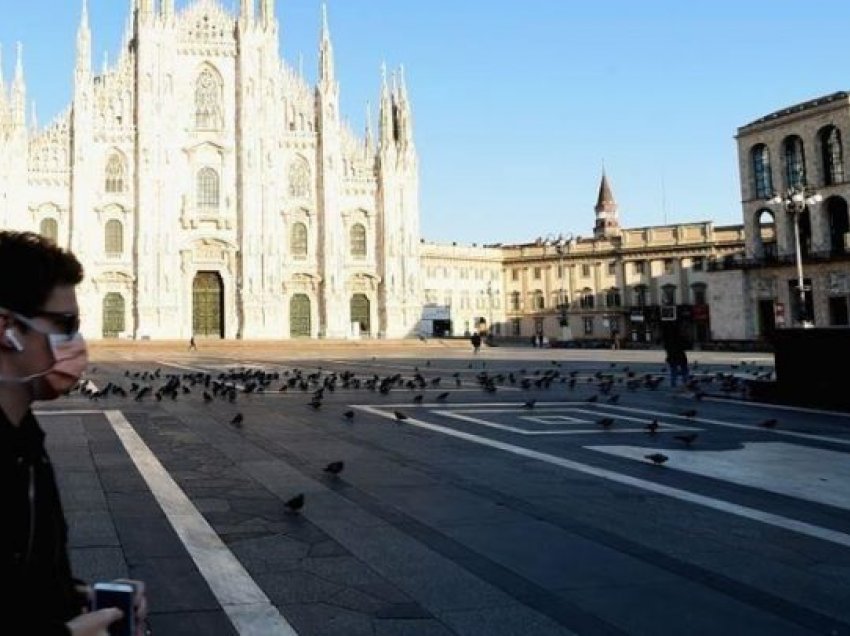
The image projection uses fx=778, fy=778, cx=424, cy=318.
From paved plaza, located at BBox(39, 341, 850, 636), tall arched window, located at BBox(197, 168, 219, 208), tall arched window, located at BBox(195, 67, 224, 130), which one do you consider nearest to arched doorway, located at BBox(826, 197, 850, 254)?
tall arched window, located at BBox(197, 168, 219, 208)

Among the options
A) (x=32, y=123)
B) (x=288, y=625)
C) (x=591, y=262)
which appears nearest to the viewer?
(x=288, y=625)

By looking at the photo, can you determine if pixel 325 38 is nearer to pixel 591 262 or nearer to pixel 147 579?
pixel 591 262

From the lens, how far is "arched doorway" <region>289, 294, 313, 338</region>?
180 feet

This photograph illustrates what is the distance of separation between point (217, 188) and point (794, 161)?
39245 mm

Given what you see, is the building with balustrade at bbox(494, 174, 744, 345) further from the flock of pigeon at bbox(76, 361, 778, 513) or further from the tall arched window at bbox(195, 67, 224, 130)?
the flock of pigeon at bbox(76, 361, 778, 513)

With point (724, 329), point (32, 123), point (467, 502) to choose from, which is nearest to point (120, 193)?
point (32, 123)

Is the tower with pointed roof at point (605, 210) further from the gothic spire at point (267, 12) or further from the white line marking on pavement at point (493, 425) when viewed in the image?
the white line marking on pavement at point (493, 425)

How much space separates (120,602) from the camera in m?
1.85

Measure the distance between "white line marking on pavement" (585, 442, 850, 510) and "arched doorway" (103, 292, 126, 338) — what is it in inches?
1846

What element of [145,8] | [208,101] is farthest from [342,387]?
[145,8]

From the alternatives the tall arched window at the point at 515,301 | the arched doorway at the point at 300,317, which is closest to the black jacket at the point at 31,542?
the arched doorway at the point at 300,317

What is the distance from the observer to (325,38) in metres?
55.3

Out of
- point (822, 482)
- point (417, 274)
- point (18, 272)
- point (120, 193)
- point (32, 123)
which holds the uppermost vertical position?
point (32, 123)

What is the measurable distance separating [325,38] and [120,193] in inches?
706
